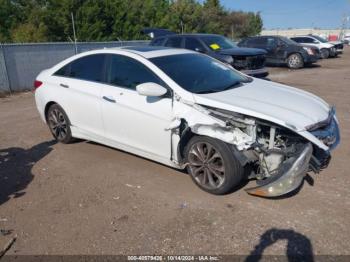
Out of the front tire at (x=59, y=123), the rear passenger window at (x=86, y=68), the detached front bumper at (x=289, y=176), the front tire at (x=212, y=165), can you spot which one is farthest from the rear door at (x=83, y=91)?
the detached front bumper at (x=289, y=176)

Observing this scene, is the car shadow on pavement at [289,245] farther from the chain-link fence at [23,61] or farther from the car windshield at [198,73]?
the chain-link fence at [23,61]

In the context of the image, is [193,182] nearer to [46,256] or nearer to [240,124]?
[240,124]

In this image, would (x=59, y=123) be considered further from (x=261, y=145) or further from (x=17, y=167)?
(x=261, y=145)

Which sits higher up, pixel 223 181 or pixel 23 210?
pixel 223 181

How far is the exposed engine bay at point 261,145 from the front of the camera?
11.7 ft

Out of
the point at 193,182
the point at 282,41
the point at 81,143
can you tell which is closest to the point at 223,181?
the point at 193,182

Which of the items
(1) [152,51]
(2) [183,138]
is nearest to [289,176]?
(2) [183,138]

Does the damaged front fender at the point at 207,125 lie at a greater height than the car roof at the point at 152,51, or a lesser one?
lesser

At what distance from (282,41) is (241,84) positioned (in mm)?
14357

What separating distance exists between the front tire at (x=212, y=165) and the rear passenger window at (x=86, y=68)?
1.89 meters

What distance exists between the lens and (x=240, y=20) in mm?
51062

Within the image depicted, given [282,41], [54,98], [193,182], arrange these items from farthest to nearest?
[282,41] → [54,98] → [193,182]

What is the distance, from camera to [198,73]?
15.4 ft

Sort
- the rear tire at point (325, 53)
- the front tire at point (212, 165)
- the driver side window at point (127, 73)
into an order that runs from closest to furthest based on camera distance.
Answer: the front tire at point (212, 165) → the driver side window at point (127, 73) → the rear tire at point (325, 53)
